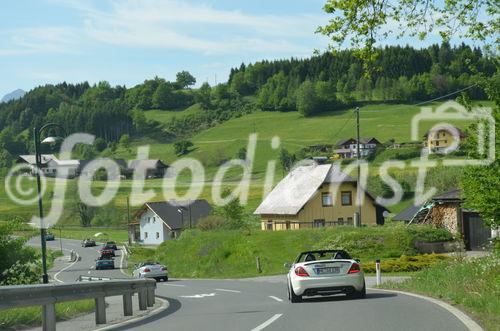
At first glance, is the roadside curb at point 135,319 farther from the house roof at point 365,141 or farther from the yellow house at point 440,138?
the house roof at point 365,141

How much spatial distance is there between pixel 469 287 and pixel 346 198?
61277 millimetres

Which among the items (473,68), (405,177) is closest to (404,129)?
(405,177)

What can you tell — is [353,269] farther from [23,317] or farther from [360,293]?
[23,317]

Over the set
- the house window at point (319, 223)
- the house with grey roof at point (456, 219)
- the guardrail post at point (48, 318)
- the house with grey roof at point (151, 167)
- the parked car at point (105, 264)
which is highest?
the house with grey roof at point (151, 167)

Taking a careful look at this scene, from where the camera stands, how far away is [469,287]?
17719mm

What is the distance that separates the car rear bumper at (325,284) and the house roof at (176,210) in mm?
91249

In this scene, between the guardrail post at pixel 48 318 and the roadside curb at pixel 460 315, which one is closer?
the roadside curb at pixel 460 315

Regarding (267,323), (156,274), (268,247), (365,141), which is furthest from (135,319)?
(365,141)

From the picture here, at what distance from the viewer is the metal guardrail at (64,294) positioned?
11315mm

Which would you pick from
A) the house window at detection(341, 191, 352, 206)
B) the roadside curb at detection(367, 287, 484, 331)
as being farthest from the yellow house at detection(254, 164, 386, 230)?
the roadside curb at detection(367, 287, 484, 331)

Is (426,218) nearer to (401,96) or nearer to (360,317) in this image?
(360,317)

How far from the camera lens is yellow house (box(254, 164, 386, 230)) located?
3044 inches

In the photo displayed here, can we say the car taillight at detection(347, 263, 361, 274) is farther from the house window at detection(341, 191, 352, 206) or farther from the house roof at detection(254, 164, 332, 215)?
the house window at detection(341, 191, 352, 206)

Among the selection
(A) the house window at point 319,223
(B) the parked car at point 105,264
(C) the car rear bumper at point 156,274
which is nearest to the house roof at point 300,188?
(A) the house window at point 319,223
